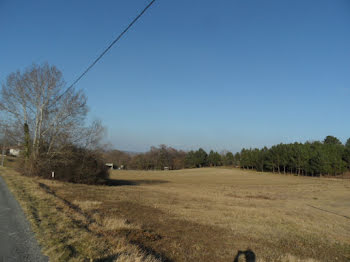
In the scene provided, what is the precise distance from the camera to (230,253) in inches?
251

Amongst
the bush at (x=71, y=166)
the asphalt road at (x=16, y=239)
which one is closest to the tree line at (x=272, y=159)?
the bush at (x=71, y=166)

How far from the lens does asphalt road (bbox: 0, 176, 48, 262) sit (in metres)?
A: 4.49

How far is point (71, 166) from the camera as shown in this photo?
24188 mm

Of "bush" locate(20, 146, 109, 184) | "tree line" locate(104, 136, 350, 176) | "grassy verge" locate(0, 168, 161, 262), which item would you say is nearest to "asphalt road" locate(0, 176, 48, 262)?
"grassy verge" locate(0, 168, 161, 262)

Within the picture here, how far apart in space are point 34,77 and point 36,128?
511cm

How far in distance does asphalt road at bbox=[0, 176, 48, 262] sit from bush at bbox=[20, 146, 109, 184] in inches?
649

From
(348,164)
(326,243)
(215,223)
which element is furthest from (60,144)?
(348,164)

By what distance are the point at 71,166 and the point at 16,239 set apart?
20.2 m

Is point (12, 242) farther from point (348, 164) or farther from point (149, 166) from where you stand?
point (149, 166)

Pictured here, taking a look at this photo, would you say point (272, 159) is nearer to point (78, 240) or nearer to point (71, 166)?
point (71, 166)

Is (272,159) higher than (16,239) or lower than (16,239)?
higher

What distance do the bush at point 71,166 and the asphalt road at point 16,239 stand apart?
1647cm

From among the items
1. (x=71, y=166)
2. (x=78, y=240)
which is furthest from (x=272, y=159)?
(x=78, y=240)

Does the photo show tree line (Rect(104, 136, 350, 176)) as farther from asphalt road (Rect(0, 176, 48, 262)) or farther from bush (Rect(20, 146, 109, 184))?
asphalt road (Rect(0, 176, 48, 262))
